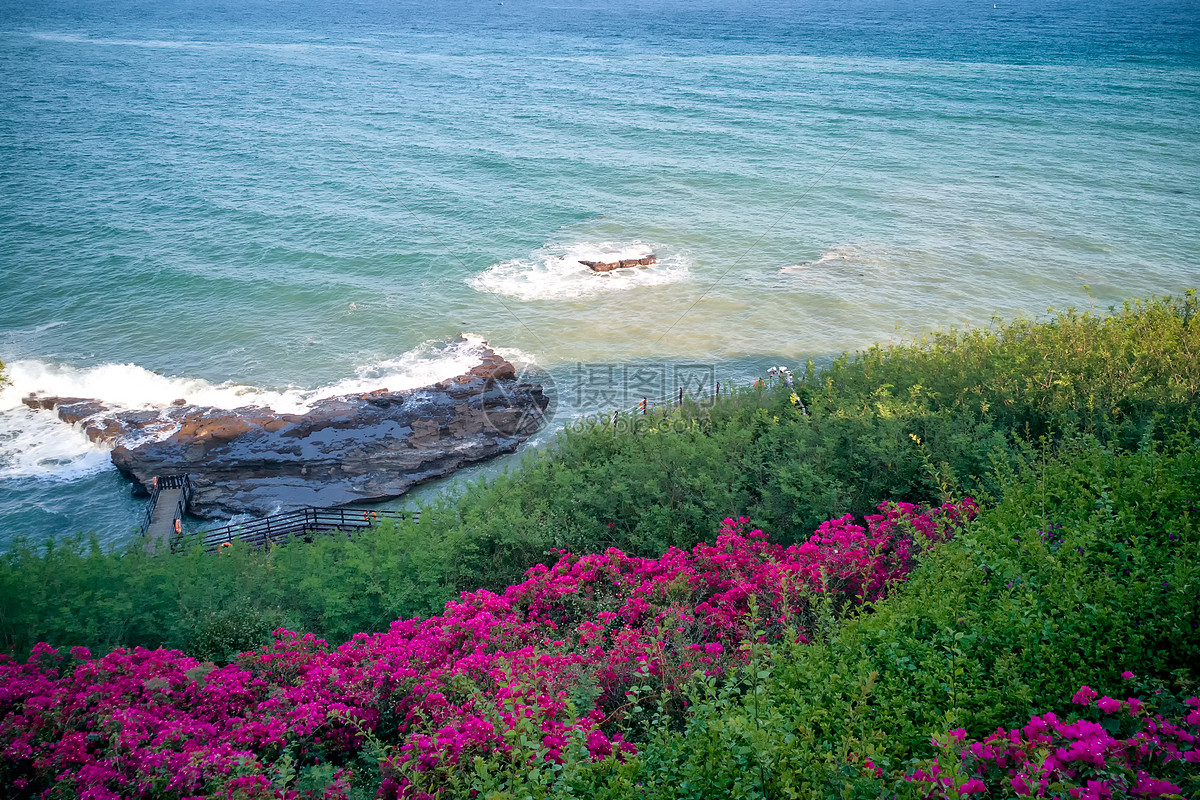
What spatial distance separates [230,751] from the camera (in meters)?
5.66

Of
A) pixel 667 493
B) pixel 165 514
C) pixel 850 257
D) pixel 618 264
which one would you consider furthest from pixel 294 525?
pixel 850 257

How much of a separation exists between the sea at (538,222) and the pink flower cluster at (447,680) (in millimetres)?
7823

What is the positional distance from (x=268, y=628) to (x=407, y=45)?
107890 mm

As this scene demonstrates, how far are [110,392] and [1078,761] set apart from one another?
26.7 metres

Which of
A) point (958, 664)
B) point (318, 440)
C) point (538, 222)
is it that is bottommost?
point (318, 440)

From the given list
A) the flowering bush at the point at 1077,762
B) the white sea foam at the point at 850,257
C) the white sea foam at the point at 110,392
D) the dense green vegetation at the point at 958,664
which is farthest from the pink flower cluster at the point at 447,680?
the white sea foam at the point at 850,257

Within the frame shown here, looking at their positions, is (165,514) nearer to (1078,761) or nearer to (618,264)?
(1078,761)

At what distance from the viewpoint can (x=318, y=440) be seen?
833 inches

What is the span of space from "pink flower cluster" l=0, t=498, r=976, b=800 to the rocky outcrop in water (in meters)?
24.2

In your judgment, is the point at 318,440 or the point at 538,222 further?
the point at 538,222

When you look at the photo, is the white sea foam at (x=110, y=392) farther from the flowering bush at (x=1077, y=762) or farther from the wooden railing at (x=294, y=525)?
the flowering bush at (x=1077, y=762)

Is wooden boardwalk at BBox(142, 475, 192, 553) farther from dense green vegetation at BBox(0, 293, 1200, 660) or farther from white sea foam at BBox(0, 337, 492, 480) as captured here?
dense green vegetation at BBox(0, 293, 1200, 660)

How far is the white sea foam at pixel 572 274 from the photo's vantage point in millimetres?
30375

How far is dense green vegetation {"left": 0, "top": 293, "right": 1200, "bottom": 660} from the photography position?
8672 mm
